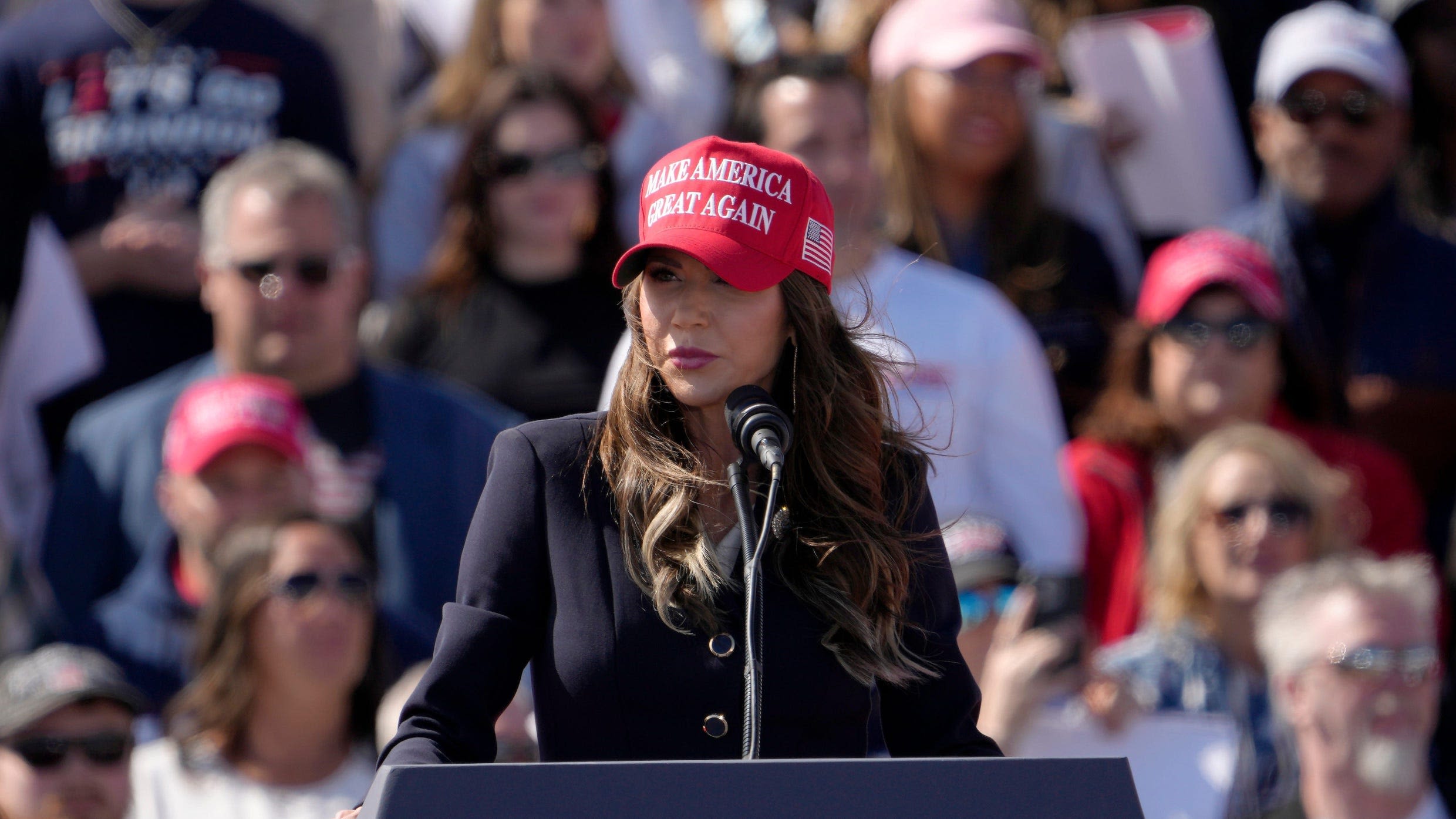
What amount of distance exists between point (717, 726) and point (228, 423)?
311cm

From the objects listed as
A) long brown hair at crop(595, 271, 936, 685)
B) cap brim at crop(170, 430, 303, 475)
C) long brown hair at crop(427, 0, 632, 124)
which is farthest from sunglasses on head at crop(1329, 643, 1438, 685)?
long brown hair at crop(427, 0, 632, 124)

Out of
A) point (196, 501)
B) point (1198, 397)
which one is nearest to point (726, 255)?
point (196, 501)

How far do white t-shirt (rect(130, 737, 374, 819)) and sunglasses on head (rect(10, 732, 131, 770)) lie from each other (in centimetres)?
12

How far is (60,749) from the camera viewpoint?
445 centimetres

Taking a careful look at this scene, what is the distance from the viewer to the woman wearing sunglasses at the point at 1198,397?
5.57 metres

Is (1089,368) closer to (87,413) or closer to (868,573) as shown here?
(87,413)

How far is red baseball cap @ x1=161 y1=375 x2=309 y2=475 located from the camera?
203 inches

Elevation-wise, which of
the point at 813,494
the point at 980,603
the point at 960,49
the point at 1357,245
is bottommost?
the point at 980,603

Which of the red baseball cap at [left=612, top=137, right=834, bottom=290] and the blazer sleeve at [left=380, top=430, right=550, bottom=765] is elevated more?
the red baseball cap at [left=612, top=137, right=834, bottom=290]

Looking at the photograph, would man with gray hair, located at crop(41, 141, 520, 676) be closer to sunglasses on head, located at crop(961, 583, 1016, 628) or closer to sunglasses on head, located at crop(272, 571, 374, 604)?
sunglasses on head, located at crop(272, 571, 374, 604)

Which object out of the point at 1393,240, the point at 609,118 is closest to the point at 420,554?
the point at 609,118

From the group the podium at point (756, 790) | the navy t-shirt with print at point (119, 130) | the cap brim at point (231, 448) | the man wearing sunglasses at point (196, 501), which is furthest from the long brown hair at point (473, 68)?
the podium at point (756, 790)

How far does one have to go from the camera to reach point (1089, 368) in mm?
5938

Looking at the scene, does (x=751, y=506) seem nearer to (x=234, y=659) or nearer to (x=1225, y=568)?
(x=234, y=659)
